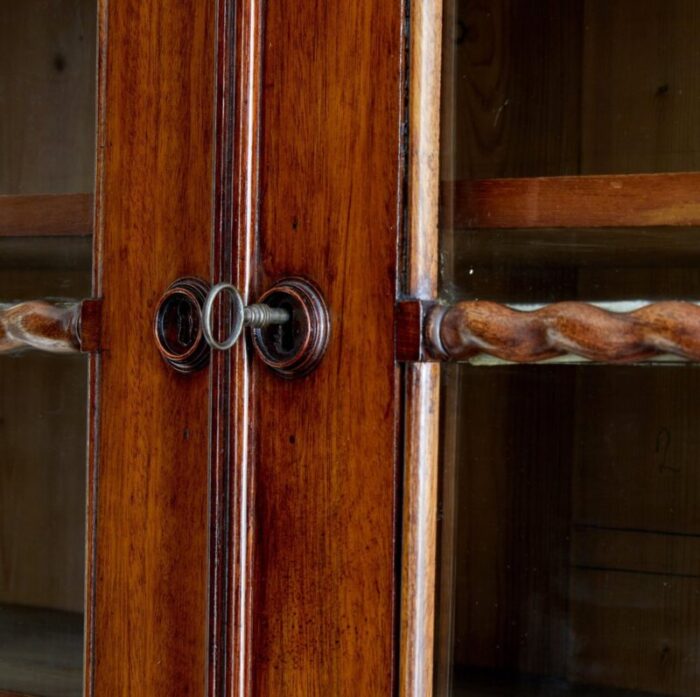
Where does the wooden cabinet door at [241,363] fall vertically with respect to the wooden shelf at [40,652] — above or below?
above

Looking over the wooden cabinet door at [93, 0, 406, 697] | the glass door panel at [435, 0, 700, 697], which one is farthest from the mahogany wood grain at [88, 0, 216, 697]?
the glass door panel at [435, 0, 700, 697]

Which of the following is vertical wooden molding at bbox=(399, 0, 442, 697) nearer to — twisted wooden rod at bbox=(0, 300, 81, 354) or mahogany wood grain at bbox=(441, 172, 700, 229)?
mahogany wood grain at bbox=(441, 172, 700, 229)

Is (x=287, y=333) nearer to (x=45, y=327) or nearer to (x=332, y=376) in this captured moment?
(x=332, y=376)

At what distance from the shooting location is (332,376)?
0.44 m

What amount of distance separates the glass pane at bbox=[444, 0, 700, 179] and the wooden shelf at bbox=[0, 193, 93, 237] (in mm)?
190

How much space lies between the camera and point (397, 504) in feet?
1.41

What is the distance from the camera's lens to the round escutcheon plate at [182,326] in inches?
18.2

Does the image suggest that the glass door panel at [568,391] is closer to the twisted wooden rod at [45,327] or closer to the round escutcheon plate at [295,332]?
the round escutcheon plate at [295,332]

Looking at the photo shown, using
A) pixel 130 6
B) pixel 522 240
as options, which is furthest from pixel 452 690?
pixel 130 6

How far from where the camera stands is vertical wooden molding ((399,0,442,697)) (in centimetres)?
43

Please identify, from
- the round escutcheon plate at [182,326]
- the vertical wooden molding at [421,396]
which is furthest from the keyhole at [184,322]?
the vertical wooden molding at [421,396]

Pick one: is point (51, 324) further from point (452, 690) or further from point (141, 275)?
point (452, 690)

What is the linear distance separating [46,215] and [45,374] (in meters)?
0.08

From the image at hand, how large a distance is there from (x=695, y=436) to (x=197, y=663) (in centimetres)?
24
